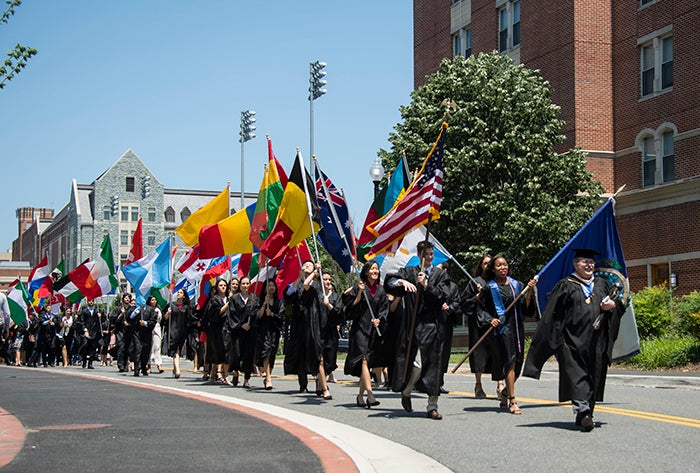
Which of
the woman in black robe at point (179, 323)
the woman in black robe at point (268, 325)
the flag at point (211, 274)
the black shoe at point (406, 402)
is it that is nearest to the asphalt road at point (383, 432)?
the black shoe at point (406, 402)

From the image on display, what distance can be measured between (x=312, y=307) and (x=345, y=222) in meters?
1.52

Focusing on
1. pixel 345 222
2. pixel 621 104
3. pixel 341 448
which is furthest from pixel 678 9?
pixel 341 448

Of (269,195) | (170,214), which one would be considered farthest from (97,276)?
(170,214)

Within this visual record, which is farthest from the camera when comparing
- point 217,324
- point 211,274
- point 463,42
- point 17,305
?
point 463,42

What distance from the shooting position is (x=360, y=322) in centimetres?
1350

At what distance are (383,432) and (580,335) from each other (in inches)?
84.2

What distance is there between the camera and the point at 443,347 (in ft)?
37.3

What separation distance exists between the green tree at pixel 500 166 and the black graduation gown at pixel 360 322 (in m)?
16.0

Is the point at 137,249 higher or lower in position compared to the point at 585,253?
higher

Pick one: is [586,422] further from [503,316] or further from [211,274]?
[211,274]

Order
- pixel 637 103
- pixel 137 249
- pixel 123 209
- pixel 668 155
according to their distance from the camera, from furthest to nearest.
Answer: pixel 123 209 → pixel 637 103 → pixel 668 155 → pixel 137 249

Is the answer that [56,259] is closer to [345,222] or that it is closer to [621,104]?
[621,104]

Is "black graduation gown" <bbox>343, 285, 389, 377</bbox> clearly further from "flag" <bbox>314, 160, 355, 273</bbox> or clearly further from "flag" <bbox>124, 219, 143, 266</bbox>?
"flag" <bbox>124, 219, 143, 266</bbox>

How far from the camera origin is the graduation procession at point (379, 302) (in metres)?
10.2
